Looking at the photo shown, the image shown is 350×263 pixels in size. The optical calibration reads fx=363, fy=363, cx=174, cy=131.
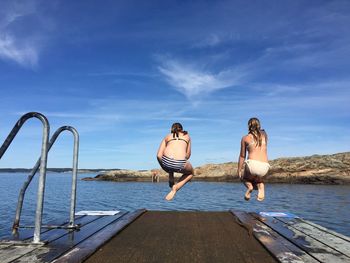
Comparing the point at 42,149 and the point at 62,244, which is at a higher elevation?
the point at 42,149

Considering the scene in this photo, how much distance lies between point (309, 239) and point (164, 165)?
3.29 meters

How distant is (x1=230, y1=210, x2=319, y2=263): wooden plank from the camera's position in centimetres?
534

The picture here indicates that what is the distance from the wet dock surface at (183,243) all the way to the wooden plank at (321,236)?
1258 mm

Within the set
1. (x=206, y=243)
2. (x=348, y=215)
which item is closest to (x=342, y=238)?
(x=206, y=243)

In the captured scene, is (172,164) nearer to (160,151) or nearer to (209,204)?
(160,151)

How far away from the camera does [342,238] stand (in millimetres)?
7109

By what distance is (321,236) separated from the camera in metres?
7.28

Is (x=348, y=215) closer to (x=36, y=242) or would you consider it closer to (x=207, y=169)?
(x=36, y=242)

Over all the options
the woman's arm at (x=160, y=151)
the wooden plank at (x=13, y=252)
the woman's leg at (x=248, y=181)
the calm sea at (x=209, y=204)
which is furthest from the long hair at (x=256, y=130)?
the calm sea at (x=209, y=204)

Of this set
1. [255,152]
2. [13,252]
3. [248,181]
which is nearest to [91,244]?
[13,252]

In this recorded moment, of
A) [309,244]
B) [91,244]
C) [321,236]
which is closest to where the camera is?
[91,244]

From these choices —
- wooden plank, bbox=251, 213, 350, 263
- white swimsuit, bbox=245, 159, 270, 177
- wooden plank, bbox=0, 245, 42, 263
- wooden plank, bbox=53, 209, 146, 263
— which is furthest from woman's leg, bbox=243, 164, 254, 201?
wooden plank, bbox=0, 245, 42, 263

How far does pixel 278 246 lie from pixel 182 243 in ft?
5.45

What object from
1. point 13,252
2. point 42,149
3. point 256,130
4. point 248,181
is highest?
point 256,130
